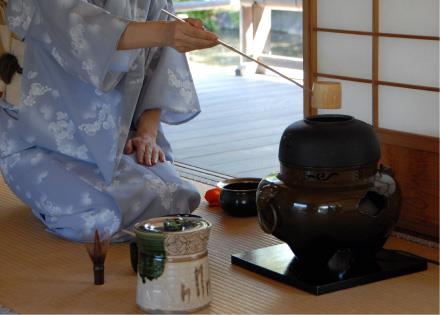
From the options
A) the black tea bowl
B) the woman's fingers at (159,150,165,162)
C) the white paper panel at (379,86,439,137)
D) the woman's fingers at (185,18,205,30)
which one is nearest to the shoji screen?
the white paper panel at (379,86,439,137)

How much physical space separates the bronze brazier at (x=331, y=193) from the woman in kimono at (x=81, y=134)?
63cm

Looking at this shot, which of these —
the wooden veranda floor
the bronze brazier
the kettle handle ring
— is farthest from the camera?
A: the wooden veranda floor

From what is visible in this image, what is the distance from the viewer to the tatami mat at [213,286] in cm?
243

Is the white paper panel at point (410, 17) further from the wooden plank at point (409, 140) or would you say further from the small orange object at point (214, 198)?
the small orange object at point (214, 198)

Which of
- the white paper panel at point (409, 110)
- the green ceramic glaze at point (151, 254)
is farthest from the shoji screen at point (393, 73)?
the green ceramic glaze at point (151, 254)

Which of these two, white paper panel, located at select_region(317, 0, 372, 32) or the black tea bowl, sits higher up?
white paper panel, located at select_region(317, 0, 372, 32)

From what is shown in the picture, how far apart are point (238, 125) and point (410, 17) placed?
85.9 inches

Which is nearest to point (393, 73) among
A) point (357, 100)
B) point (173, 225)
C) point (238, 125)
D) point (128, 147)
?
point (357, 100)

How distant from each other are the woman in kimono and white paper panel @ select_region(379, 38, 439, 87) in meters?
0.76

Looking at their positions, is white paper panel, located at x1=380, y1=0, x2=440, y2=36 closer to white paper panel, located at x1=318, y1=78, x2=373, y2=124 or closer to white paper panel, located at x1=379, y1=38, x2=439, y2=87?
white paper panel, located at x1=379, y1=38, x2=439, y2=87

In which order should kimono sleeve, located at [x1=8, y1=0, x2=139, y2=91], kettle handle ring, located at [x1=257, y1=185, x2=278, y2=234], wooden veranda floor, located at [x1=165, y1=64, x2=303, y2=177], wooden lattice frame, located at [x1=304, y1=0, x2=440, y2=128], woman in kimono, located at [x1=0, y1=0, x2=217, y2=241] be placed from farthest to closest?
1. wooden veranda floor, located at [x1=165, y1=64, x2=303, y2=177]
2. wooden lattice frame, located at [x1=304, y1=0, x2=440, y2=128]
3. woman in kimono, located at [x1=0, y1=0, x2=217, y2=241]
4. kimono sleeve, located at [x1=8, y1=0, x2=139, y2=91]
5. kettle handle ring, located at [x1=257, y1=185, x2=278, y2=234]

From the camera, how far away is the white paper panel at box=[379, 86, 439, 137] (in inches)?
119

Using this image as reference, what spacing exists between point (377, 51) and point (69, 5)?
1.03 meters

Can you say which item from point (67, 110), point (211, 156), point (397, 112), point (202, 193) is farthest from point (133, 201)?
point (211, 156)
